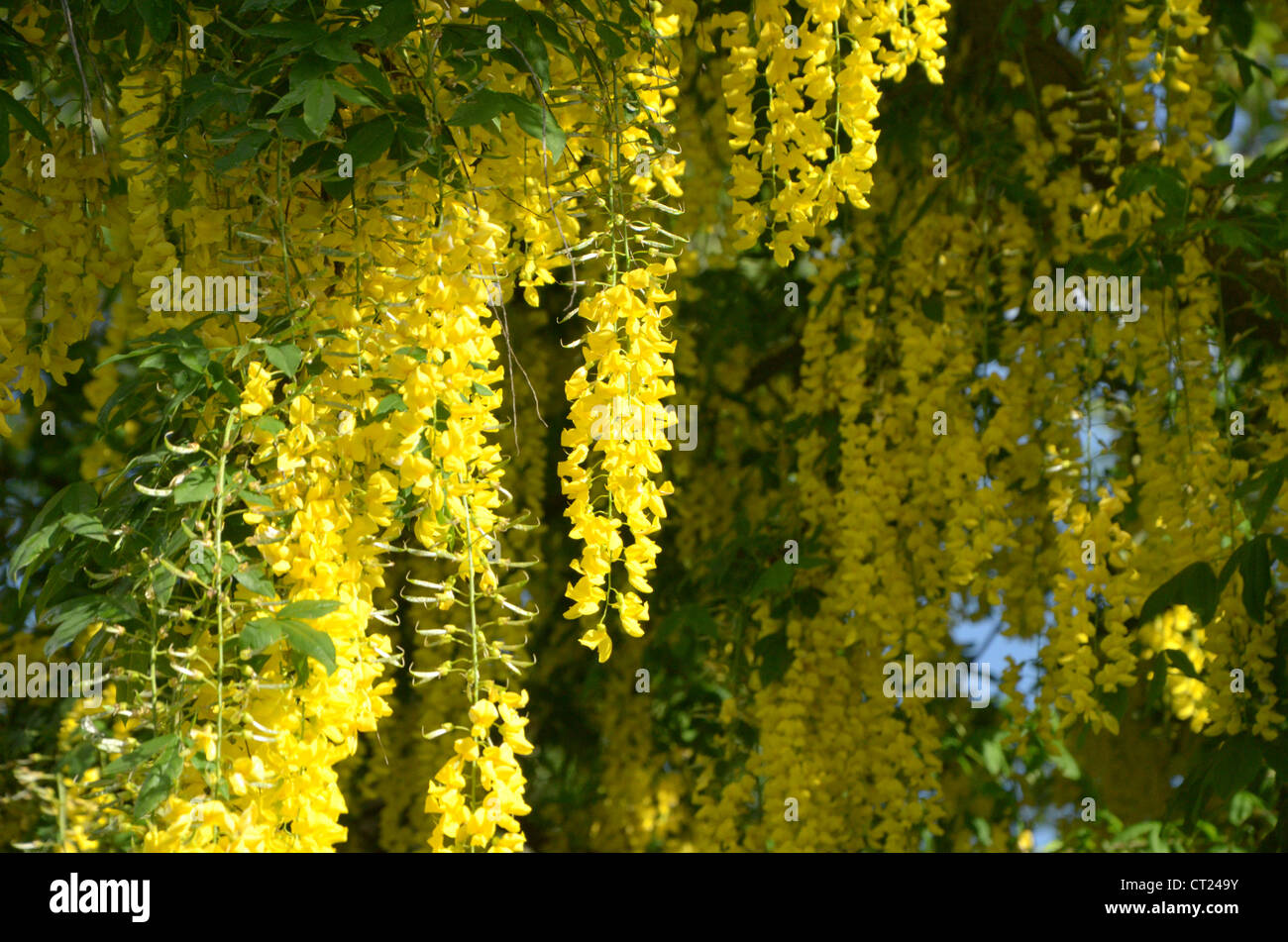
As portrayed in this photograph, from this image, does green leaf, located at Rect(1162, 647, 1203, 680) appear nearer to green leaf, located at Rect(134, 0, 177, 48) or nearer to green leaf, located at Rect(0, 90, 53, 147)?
green leaf, located at Rect(134, 0, 177, 48)

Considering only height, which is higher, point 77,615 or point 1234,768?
point 77,615

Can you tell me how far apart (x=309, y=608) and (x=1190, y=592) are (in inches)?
64.8

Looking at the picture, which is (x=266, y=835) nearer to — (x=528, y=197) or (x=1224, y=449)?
(x=528, y=197)

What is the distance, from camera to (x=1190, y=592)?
2412 mm

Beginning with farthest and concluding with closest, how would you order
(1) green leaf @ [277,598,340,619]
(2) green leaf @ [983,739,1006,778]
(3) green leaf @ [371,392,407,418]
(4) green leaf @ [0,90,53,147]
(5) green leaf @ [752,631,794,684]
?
(2) green leaf @ [983,739,1006,778]
(5) green leaf @ [752,631,794,684]
(4) green leaf @ [0,90,53,147]
(3) green leaf @ [371,392,407,418]
(1) green leaf @ [277,598,340,619]

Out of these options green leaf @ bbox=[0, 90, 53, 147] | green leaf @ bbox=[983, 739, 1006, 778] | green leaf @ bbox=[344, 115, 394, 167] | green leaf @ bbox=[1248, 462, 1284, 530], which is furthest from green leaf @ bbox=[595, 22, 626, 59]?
green leaf @ bbox=[983, 739, 1006, 778]

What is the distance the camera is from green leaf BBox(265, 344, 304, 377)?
5.25 ft

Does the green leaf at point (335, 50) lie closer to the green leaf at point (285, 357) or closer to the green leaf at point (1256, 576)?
the green leaf at point (285, 357)

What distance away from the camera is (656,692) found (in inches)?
150

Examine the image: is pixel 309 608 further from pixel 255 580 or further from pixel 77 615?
pixel 77 615

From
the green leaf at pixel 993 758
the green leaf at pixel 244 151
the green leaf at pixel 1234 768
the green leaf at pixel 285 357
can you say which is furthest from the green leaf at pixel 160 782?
the green leaf at pixel 993 758

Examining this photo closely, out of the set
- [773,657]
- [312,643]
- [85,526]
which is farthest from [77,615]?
[773,657]

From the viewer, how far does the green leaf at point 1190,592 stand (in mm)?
2375
